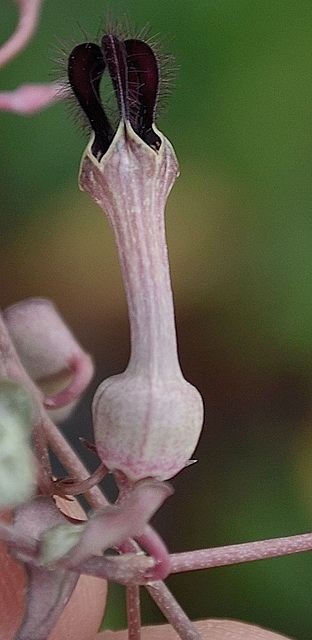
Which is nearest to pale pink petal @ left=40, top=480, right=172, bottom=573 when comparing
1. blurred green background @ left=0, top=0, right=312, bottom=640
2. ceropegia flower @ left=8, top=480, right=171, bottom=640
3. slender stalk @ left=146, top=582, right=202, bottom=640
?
ceropegia flower @ left=8, top=480, right=171, bottom=640

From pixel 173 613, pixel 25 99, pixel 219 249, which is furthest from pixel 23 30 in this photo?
pixel 219 249

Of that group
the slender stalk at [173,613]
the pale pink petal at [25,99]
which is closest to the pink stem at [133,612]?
the slender stalk at [173,613]

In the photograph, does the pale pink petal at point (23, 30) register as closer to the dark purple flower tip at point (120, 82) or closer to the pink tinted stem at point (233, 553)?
the dark purple flower tip at point (120, 82)

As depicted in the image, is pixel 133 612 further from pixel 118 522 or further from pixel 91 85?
pixel 91 85

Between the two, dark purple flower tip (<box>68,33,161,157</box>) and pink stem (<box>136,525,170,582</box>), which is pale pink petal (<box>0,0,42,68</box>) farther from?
Result: pink stem (<box>136,525,170,582</box>)

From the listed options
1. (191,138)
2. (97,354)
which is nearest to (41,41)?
(191,138)

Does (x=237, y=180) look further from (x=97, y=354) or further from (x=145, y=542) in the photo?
(x=145, y=542)

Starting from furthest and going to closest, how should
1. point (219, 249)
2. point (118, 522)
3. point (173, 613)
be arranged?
point (219, 249), point (173, 613), point (118, 522)
